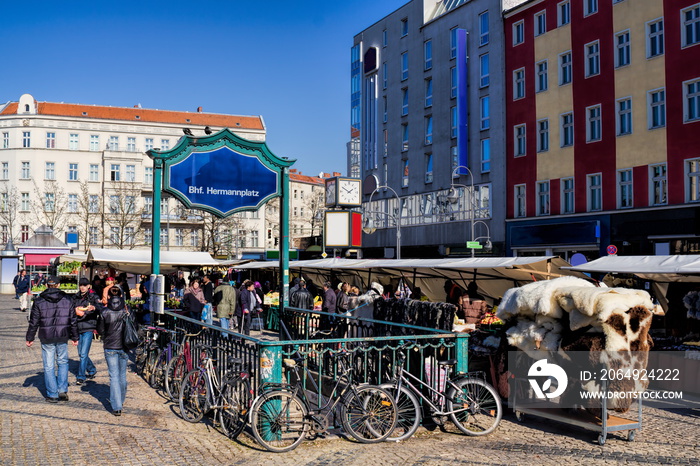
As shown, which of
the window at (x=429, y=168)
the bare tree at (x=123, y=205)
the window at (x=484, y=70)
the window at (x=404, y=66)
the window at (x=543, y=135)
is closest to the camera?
the window at (x=543, y=135)

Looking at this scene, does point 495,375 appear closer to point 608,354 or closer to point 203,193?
point 608,354

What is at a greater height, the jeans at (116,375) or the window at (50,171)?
the window at (50,171)

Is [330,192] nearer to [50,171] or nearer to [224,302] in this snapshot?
[224,302]

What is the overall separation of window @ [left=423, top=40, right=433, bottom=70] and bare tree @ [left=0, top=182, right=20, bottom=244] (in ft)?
146

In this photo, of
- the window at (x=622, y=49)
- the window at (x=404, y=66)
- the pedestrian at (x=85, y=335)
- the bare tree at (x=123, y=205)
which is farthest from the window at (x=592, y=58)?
the bare tree at (x=123, y=205)

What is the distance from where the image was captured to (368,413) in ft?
27.8

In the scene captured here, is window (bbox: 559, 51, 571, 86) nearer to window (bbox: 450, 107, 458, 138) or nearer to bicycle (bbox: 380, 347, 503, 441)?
window (bbox: 450, 107, 458, 138)

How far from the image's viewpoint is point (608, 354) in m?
8.24

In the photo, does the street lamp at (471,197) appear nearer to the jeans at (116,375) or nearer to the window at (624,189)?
the window at (624,189)

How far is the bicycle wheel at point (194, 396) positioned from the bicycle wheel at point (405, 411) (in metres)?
2.40

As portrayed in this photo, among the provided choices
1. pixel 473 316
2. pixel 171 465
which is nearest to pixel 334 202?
pixel 473 316

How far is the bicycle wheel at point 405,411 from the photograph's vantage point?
858 cm

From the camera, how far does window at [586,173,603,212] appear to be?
3541 cm

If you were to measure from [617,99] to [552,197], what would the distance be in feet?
20.2
